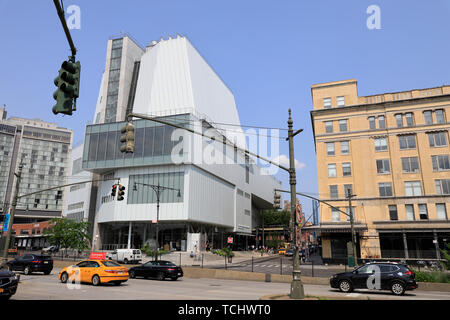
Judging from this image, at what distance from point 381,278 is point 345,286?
1.99 metres

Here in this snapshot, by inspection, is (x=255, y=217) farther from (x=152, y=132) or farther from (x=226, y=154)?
(x=152, y=132)

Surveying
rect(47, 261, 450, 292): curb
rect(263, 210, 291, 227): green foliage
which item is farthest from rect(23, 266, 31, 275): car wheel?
rect(263, 210, 291, 227): green foliage

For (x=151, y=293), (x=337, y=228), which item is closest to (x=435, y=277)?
(x=151, y=293)

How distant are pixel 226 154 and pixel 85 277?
5335cm

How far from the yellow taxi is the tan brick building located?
32.2m

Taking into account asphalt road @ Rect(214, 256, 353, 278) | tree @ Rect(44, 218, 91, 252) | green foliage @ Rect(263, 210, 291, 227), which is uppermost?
green foliage @ Rect(263, 210, 291, 227)

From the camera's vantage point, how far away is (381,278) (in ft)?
59.6

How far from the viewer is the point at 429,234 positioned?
42969 millimetres

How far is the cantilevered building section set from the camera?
5669 centimetres

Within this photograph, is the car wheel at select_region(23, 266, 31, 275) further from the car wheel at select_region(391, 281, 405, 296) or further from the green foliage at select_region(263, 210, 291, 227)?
the green foliage at select_region(263, 210, 291, 227)

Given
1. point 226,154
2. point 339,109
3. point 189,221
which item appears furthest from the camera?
point 226,154

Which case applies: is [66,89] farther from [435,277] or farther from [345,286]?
[435,277]

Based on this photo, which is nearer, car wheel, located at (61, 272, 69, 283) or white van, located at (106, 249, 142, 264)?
car wheel, located at (61, 272, 69, 283)
